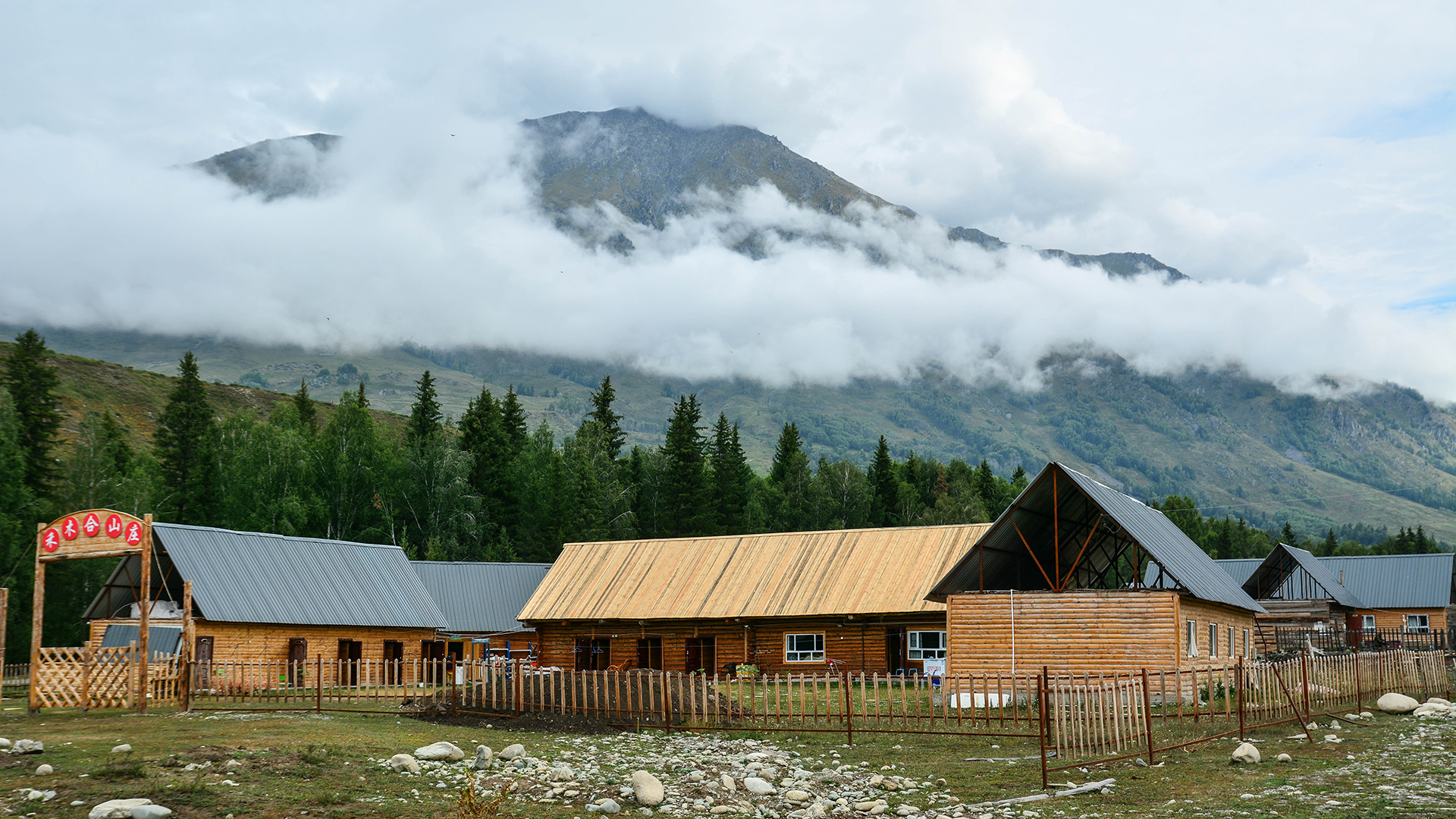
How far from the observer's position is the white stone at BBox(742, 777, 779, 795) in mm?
17047

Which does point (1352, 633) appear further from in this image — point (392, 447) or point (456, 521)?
point (392, 447)

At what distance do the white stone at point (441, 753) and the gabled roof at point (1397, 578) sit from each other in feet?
210

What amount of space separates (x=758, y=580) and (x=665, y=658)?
4772 mm

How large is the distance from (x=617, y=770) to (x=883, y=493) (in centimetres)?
8265

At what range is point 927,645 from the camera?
134ft

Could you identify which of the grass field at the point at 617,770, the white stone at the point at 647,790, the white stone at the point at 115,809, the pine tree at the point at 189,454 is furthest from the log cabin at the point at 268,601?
the pine tree at the point at 189,454

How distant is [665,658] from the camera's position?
45031 millimetres

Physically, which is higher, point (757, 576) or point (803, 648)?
point (757, 576)

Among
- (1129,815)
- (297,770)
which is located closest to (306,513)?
(297,770)

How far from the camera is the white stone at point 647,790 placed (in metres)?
15.9

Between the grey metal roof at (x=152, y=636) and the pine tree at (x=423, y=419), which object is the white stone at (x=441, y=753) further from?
the pine tree at (x=423, y=419)

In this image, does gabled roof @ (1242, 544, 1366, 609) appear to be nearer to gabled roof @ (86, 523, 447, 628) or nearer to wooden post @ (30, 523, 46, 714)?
gabled roof @ (86, 523, 447, 628)

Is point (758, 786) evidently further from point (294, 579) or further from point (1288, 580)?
point (1288, 580)

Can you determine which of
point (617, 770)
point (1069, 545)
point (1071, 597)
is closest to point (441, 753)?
point (617, 770)
